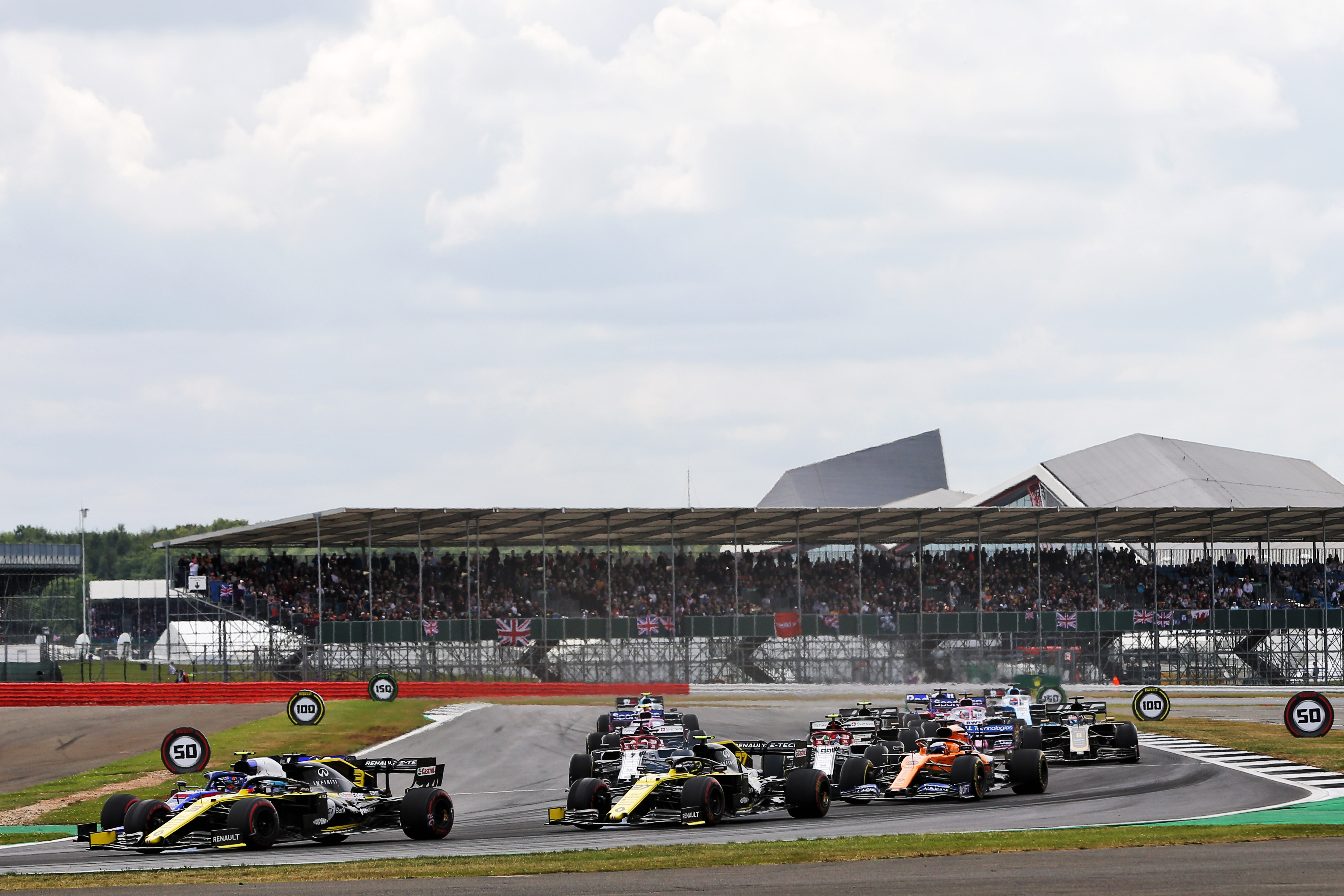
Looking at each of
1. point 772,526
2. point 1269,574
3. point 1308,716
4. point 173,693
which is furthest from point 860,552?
point 1308,716

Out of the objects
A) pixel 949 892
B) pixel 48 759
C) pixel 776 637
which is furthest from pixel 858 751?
pixel 776 637

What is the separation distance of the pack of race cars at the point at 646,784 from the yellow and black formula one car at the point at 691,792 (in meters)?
0.02

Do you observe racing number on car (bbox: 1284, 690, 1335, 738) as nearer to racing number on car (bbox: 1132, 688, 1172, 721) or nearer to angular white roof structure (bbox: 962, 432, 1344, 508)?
racing number on car (bbox: 1132, 688, 1172, 721)

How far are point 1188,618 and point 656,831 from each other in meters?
42.4

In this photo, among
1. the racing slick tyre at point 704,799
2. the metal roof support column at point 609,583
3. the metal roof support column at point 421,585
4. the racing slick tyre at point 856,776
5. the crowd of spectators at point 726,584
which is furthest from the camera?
the crowd of spectators at point 726,584

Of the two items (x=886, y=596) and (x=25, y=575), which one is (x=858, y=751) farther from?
(x=25, y=575)

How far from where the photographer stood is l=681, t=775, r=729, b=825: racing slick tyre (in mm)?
17688

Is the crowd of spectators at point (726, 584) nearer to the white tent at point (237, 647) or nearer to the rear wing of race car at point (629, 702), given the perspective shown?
the white tent at point (237, 647)

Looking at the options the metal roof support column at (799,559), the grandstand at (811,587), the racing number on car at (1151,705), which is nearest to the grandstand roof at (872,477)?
the grandstand at (811,587)

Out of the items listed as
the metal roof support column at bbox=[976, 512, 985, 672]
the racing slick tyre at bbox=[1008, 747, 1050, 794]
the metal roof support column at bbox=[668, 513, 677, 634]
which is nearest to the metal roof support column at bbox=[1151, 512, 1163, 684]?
the metal roof support column at bbox=[976, 512, 985, 672]

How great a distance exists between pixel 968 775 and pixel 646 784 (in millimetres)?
5035

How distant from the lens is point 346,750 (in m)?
30.7

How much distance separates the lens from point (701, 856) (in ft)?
48.4

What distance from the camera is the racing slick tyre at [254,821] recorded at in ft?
53.2
